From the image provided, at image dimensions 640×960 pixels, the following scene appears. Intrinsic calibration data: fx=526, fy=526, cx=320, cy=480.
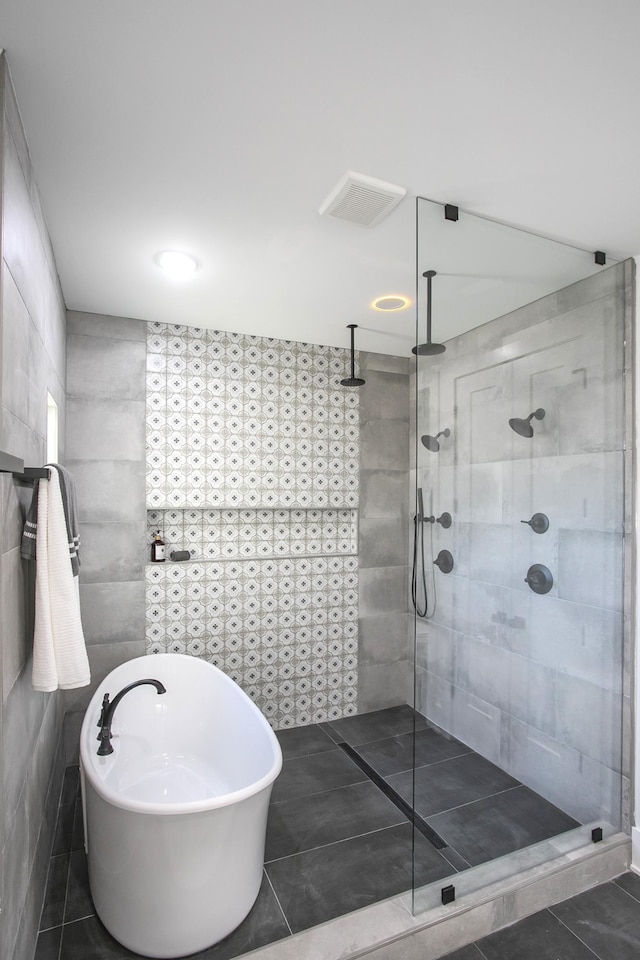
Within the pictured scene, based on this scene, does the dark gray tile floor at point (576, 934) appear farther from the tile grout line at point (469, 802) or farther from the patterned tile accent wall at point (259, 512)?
the patterned tile accent wall at point (259, 512)

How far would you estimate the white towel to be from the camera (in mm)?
1710

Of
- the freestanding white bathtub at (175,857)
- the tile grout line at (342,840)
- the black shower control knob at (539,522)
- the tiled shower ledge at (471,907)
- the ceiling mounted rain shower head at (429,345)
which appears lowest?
the tile grout line at (342,840)

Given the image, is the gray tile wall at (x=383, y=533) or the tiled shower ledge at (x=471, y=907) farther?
the gray tile wall at (x=383, y=533)

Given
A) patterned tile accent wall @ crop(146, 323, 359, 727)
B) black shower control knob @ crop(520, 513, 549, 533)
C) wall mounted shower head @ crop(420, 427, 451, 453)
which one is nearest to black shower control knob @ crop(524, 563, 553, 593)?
Result: black shower control knob @ crop(520, 513, 549, 533)

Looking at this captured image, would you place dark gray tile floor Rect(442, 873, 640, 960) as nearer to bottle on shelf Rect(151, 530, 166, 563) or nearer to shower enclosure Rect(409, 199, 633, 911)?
shower enclosure Rect(409, 199, 633, 911)

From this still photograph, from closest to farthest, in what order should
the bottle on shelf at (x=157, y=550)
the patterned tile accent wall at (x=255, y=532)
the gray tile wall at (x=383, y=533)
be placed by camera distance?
the bottle on shelf at (x=157, y=550)
the patterned tile accent wall at (x=255, y=532)
the gray tile wall at (x=383, y=533)

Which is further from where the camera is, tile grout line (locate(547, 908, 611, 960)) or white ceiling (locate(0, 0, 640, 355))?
tile grout line (locate(547, 908, 611, 960))

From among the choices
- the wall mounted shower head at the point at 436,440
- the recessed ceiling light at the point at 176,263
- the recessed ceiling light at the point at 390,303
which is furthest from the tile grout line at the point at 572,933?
the recessed ceiling light at the point at 176,263

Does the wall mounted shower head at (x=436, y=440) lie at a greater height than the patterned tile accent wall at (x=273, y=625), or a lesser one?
greater

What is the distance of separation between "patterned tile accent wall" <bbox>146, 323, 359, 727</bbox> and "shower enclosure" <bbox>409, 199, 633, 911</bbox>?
5.59 feet

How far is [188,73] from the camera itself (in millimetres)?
1409

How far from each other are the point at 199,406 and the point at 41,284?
1.54 metres

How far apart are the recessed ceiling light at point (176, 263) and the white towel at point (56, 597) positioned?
1271 mm

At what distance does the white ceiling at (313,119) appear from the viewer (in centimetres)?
125
